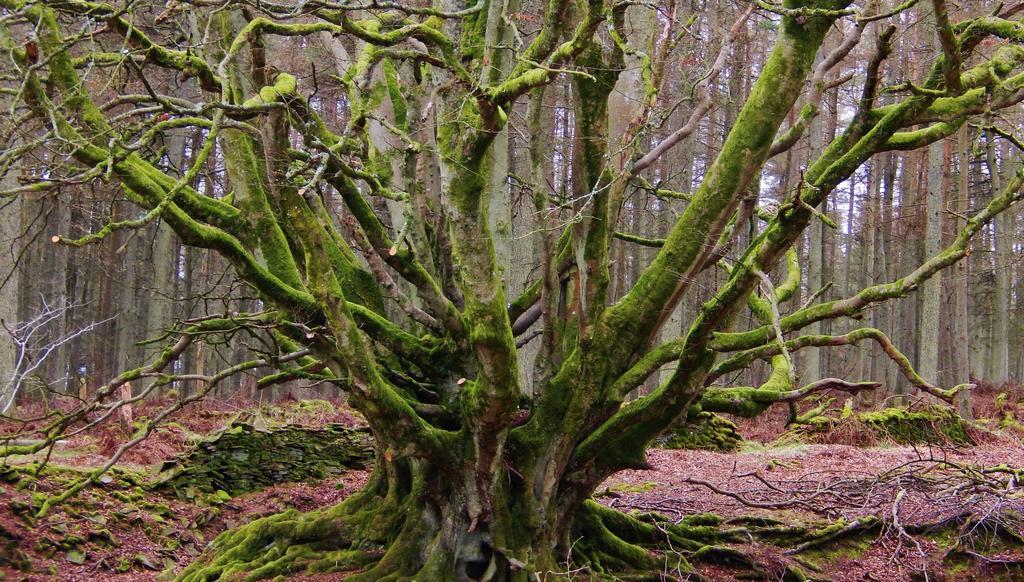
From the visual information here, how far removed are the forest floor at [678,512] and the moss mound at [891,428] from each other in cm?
226

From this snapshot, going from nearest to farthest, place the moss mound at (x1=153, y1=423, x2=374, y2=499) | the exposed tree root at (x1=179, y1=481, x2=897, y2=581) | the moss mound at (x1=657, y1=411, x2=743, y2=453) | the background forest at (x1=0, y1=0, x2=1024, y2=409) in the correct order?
the exposed tree root at (x1=179, y1=481, x2=897, y2=581) < the moss mound at (x1=153, y1=423, x2=374, y2=499) < the background forest at (x1=0, y1=0, x2=1024, y2=409) < the moss mound at (x1=657, y1=411, x2=743, y2=453)

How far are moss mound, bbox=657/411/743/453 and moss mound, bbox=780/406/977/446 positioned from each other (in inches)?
43.1

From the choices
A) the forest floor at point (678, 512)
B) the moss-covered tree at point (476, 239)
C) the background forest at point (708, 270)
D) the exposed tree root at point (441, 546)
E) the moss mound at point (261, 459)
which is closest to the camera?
the moss-covered tree at point (476, 239)

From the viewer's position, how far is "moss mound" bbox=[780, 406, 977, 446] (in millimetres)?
12133

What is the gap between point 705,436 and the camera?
12750 mm

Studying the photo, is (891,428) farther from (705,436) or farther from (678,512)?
(678,512)

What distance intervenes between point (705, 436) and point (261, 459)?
734 cm

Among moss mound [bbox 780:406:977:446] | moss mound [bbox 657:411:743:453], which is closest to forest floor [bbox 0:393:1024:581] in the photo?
moss mound [bbox 780:406:977:446]

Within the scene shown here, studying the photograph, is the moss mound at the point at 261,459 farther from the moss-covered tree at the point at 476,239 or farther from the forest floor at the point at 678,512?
the moss-covered tree at the point at 476,239

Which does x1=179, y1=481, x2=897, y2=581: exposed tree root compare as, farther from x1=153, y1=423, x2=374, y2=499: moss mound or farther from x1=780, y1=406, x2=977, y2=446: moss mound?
x1=780, y1=406, x2=977, y2=446: moss mound

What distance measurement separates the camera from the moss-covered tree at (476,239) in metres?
4.57

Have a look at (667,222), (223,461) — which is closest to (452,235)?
(223,461)

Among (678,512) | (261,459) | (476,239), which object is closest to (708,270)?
(678,512)

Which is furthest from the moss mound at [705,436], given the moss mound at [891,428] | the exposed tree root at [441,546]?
the exposed tree root at [441,546]
